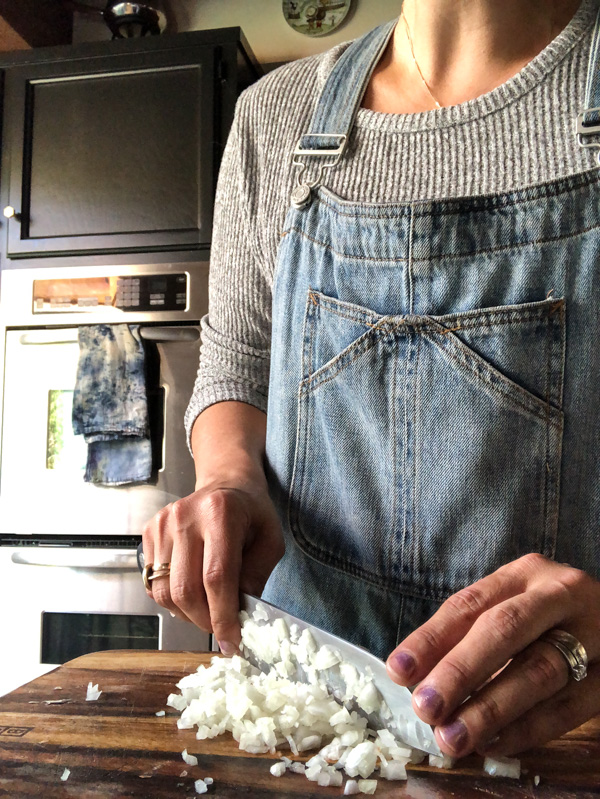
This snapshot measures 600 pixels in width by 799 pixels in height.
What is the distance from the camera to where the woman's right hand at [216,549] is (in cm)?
69

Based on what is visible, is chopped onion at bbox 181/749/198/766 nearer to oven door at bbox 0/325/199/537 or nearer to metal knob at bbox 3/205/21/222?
oven door at bbox 0/325/199/537

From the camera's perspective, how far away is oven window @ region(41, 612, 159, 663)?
5.94 feet

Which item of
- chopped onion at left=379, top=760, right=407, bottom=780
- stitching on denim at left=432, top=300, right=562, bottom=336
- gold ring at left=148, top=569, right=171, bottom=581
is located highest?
stitching on denim at left=432, top=300, right=562, bottom=336

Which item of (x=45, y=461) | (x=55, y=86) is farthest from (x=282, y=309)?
(x=55, y=86)

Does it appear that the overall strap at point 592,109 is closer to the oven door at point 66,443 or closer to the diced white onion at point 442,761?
the diced white onion at point 442,761

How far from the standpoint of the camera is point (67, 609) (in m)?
1.84

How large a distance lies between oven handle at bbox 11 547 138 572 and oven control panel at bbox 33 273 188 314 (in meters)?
0.66

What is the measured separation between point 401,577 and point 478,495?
0.44 feet

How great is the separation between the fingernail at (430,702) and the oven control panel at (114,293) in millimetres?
1481

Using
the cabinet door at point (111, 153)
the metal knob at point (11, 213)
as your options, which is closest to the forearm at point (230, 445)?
the cabinet door at point (111, 153)

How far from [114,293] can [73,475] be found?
519mm

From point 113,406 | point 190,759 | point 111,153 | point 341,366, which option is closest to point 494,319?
point 341,366

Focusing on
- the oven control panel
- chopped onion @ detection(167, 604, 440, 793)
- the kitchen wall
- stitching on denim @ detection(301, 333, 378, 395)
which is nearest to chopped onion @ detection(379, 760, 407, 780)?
chopped onion @ detection(167, 604, 440, 793)

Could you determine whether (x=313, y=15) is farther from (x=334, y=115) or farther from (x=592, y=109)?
(x=592, y=109)
